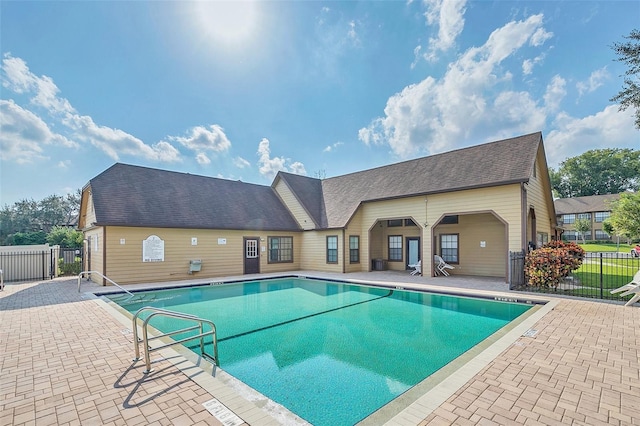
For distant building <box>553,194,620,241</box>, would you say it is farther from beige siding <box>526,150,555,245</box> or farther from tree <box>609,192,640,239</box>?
beige siding <box>526,150,555,245</box>

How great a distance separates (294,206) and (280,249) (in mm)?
2925

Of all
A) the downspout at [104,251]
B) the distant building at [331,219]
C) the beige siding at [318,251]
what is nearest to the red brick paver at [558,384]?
the distant building at [331,219]

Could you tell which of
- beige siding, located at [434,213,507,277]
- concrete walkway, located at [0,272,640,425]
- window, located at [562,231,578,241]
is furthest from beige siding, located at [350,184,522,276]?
window, located at [562,231,578,241]

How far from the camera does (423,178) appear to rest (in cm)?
1438

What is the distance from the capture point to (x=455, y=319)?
742 centimetres

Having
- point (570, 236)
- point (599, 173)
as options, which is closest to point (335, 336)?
point (570, 236)

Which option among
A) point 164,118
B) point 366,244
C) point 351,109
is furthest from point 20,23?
point 366,244

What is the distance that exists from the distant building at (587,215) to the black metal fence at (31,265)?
169 ft

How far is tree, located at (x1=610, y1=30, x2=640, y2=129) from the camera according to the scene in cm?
748

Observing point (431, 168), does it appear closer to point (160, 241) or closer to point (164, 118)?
point (160, 241)

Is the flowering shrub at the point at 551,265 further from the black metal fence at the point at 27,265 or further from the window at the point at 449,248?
the black metal fence at the point at 27,265

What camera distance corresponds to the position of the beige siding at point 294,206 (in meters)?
17.2

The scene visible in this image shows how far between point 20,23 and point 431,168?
17556 mm

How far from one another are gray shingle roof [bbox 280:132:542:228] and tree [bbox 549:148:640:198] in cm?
5088
